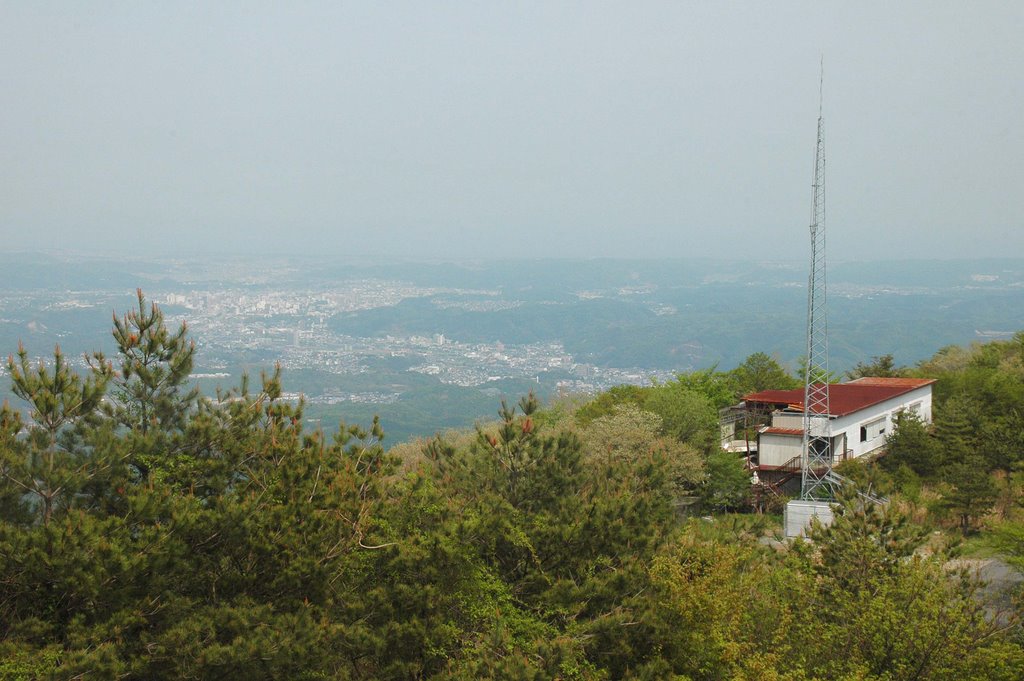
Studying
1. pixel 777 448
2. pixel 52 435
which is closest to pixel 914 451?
pixel 777 448

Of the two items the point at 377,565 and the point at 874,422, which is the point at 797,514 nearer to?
the point at 874,422

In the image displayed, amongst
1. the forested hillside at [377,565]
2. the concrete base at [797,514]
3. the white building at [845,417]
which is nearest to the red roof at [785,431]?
the white building at [845,417]

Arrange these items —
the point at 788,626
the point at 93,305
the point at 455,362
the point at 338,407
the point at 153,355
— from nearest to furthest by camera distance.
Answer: the point at 788,626 → the point at 153,355 → the point at 338,407 → the point at 93,305 → the point at 455,362

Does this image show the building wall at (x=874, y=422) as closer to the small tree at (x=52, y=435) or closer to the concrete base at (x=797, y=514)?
the concrete base at (x=797, y=514)

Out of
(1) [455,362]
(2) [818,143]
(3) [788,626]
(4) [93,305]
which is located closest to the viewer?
(3) [788,626]

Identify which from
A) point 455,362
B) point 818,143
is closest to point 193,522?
point 818,143

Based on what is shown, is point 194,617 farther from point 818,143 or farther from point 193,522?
point 818,143
